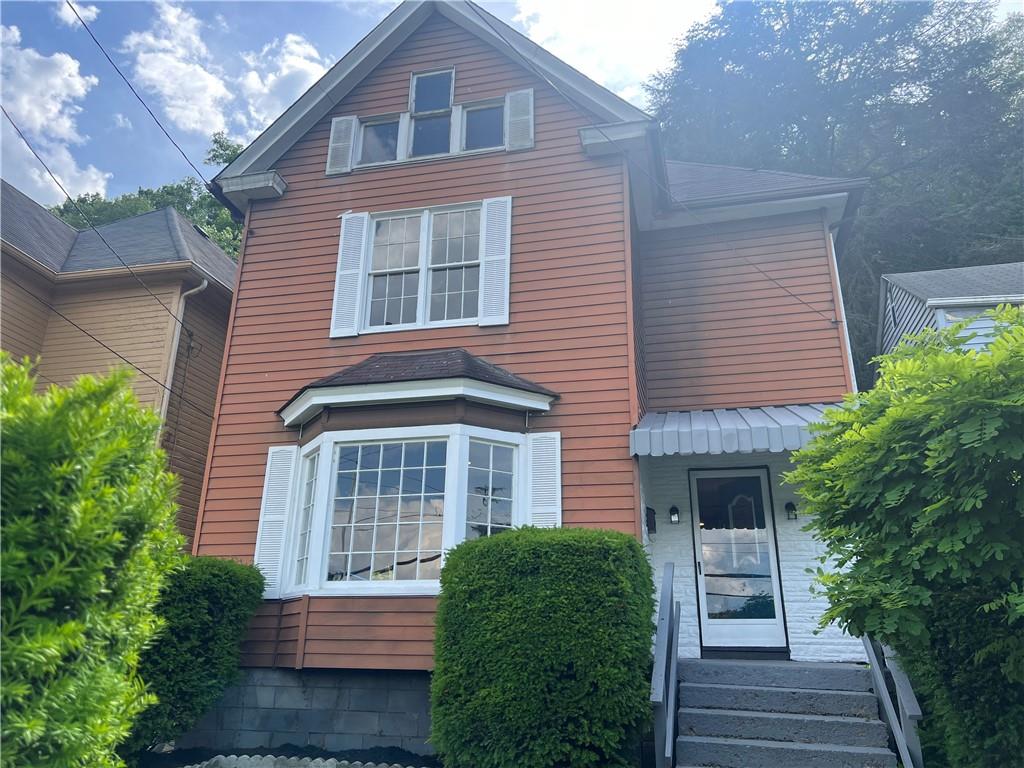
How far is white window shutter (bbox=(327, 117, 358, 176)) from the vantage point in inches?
369

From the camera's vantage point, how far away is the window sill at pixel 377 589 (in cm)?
675

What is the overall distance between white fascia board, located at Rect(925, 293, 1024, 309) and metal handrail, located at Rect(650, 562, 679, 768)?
8144mm

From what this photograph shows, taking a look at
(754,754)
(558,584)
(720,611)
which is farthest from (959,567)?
(720,611)

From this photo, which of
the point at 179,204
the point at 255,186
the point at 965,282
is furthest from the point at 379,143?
the point at 179,204

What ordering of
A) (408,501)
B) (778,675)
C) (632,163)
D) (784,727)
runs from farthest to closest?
(632,163)
(408,501)
(778,675)
(784,727)

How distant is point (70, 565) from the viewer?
101 inches

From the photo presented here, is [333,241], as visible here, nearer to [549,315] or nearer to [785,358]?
[549,315]

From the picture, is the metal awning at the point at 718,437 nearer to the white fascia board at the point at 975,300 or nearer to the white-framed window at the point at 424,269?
the white-framed window at the point at 424,269

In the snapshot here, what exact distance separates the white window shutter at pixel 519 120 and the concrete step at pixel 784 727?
6512 mm

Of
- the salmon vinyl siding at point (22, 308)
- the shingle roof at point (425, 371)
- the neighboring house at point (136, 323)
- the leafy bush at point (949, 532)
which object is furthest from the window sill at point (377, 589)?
the salmon vinyl siding at point (22, 308)

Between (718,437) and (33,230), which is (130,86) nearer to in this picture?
(33,230)

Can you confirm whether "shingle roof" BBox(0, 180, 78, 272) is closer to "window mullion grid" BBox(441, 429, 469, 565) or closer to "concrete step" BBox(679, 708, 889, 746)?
"window mullion grid" BBox(441, 429, 469, 565)

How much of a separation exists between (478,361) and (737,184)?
16.8ft

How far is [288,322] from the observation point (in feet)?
28.9
